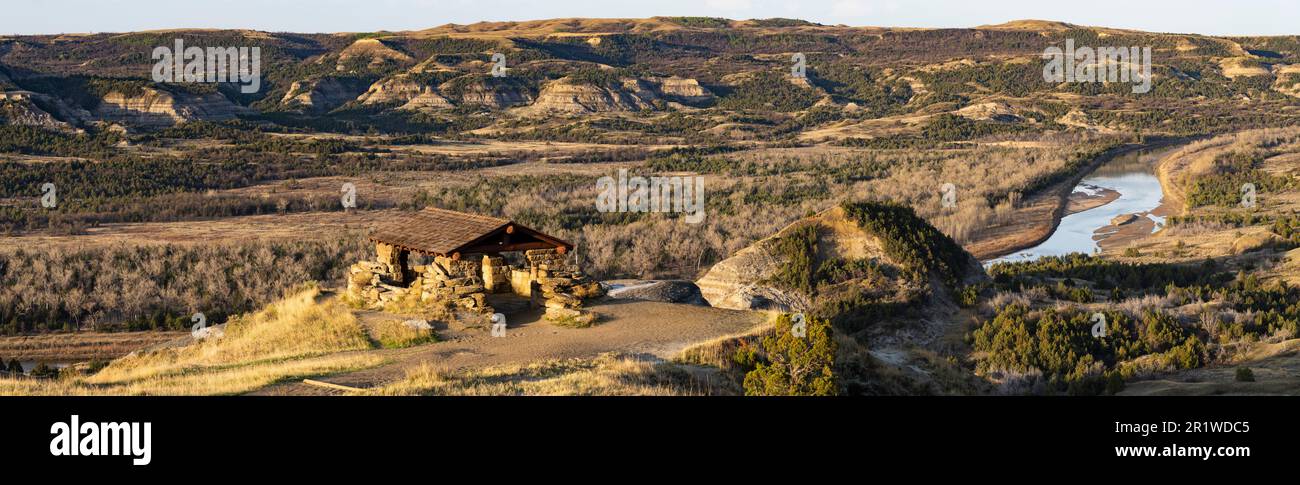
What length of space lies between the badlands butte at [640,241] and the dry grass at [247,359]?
3.7 inches

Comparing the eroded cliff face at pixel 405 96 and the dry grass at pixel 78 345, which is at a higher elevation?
the eroded cliff face at pixel 405 96

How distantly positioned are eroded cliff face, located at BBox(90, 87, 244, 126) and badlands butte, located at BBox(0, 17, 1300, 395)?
26 cm

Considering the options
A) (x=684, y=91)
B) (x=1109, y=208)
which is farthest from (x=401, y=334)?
(x=684, y=91)

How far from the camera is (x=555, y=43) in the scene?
164 metres

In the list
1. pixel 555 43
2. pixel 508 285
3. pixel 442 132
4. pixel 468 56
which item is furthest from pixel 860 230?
pixel 555 43

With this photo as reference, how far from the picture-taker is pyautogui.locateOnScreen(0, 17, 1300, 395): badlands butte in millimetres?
17328

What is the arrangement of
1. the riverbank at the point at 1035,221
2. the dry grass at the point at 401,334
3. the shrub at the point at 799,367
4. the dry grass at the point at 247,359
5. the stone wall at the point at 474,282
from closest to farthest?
the shrub at the point at 799,367 < the dry grass at the point at 247,359 < the dry grass at the point at 401,334 < the stone wall at the point at 474,282 < the riverbank at the point at 1035,221

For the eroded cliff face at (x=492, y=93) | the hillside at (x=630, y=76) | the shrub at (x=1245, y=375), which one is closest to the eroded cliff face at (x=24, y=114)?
the hillside at (x=630, y=76)

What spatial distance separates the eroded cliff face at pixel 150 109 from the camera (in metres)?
86.2

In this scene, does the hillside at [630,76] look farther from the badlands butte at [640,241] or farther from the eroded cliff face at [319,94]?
the badlands butte at [640,241]

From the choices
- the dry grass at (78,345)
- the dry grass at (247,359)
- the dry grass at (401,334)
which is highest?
the dry grass at (401,334)

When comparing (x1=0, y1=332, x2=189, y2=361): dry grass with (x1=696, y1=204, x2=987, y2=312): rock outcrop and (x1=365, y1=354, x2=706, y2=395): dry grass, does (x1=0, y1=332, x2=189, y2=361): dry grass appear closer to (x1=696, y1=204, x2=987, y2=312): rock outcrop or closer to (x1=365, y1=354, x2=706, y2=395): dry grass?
(x1=365, y1=354, x2=706, y2=395): dry grass

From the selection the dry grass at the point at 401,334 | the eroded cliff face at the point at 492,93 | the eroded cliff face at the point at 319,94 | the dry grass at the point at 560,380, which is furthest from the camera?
the eroded cliff face at the point at 319,94
